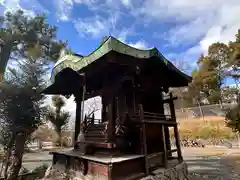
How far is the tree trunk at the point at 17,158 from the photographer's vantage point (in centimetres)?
614

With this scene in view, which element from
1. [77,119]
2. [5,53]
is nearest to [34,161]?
[77,119]

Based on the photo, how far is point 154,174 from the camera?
4941 mm

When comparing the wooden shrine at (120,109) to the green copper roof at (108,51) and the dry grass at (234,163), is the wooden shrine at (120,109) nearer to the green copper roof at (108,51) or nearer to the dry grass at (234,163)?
the green copper roof at (108,51)

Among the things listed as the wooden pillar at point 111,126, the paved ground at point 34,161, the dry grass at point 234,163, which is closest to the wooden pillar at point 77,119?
the wooden pillar at point 111,126

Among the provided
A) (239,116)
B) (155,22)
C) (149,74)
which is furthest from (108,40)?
(239,116)

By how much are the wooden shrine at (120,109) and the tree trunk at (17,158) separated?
1138 mm

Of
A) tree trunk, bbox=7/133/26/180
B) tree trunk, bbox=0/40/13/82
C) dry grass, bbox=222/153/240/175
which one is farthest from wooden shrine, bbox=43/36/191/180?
tree trunk, bbox=0/40/13/82

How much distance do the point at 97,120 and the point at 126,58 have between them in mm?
2505

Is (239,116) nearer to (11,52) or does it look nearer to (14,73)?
(14,73)

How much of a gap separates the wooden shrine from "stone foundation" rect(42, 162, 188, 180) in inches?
5.4

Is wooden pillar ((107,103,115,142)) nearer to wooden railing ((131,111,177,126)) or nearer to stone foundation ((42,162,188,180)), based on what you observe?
wooden railing ((131,111,177,126))

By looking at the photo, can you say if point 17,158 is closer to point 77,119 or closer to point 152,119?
point 77,119

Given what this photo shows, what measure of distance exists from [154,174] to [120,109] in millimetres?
1955

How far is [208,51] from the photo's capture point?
25.3 m
